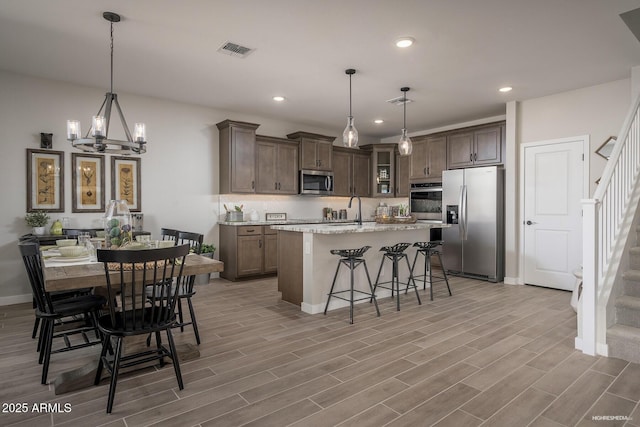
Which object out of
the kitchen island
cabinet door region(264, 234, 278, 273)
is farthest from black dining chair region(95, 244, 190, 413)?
cabinet door region(264, 234, 278, 273)

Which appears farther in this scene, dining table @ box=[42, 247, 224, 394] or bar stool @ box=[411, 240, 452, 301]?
bar stool @ box=[411, 240, 452, 301]

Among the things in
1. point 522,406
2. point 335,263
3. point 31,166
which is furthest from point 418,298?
point 31,166

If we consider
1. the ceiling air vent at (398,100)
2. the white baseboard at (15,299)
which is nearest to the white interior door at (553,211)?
the ceiling air vent at (398,100)

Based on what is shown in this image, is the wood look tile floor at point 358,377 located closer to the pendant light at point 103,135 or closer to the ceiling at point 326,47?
the pendant light at point 103,135

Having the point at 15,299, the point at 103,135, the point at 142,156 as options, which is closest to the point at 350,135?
the point at 103,135

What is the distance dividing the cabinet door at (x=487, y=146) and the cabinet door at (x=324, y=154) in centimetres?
260

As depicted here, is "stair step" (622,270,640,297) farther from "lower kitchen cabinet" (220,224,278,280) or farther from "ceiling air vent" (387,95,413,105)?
"lower kitchen cabinet" (220,224,278,280)

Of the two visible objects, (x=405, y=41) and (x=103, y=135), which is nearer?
(x=103, y=135)

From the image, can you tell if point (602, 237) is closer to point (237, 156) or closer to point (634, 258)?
point (634, 258)

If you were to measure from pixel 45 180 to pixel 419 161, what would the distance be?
233 inches

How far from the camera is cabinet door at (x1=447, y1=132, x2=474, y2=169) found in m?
6.30

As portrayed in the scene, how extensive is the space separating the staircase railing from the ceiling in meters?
1.20

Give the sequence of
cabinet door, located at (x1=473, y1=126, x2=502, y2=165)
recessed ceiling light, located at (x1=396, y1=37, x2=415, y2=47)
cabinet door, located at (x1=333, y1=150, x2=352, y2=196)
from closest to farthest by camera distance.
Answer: recessed ceiling light, located at (x1=396, y1=37, x2=415, y2=47)
cabinet door, located at (x1=473, y1=126, x2=502, y2=165)
cabinet door, located at (x1=333, y1=150, x2=352, y2=196)

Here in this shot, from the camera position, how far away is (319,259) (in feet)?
13.2
